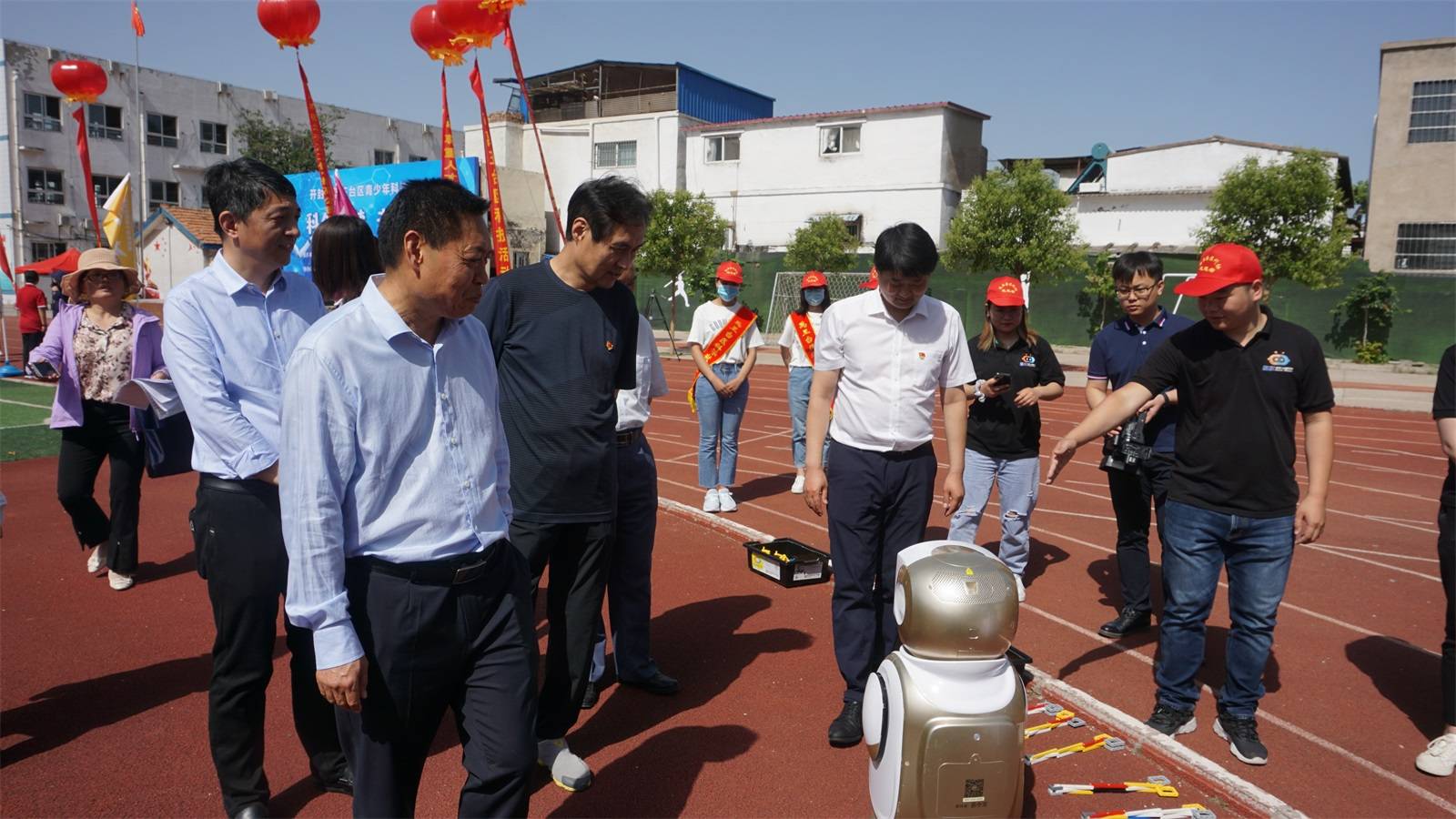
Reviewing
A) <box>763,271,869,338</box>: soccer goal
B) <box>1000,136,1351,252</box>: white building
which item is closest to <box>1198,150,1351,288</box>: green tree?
<box>1000,136,1351,252</box>: white building

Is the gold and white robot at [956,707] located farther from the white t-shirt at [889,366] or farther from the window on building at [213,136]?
the window on building at [213,136]

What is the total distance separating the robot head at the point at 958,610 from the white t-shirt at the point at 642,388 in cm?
188

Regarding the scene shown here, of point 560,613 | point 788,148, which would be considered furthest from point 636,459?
point 788,148

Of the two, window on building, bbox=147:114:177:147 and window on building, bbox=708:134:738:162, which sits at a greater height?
window on building, bbox=147:114:177:147

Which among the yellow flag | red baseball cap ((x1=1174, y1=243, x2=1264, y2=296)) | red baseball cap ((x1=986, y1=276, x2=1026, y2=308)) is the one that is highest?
the yellow flag

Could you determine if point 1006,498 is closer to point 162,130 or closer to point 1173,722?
point 1173,722

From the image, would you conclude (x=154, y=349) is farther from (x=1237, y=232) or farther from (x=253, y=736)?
(x=1237, y=232)

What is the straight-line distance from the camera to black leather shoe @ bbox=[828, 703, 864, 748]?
3785mm

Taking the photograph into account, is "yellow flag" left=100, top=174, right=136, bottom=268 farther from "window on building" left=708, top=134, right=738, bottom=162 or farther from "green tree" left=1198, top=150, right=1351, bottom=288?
"window on building" left=708, top=134, right=738, bottom=162

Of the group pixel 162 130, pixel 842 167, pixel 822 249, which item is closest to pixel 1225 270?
pixel 822 249

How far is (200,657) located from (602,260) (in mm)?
3249

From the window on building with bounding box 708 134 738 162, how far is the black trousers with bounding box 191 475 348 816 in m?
37.5

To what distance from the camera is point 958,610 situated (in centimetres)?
284

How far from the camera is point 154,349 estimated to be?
5469 mm
